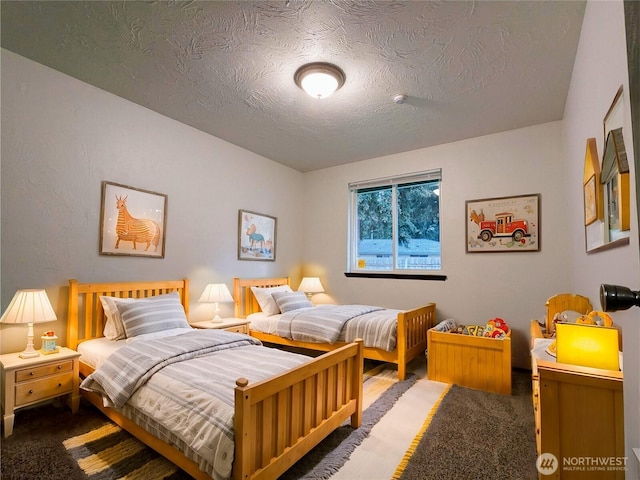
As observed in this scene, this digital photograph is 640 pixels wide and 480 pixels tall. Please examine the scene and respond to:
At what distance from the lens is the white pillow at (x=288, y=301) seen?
4.01 metres

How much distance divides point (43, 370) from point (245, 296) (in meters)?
2.16

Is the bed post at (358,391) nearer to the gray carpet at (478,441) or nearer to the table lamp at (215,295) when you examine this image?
the gray carpet at (478,441)

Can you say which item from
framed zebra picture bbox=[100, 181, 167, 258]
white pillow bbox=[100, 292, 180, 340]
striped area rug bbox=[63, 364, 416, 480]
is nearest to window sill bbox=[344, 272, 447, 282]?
striped area rug bbox=[63, 364, 416, 480]

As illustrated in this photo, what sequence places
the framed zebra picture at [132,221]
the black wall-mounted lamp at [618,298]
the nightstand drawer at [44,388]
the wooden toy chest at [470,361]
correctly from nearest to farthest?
1. the black wall-mounted lamp at [618,298]
2. the nightstand drawer at [44,388]
3. the wooden toy chest at [470,361]
4. the framed zebra picture at [132,221]

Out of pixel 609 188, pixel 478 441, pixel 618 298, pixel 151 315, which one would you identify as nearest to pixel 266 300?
pixel 151 315

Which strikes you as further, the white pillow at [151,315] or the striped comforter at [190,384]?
the white pillow at [151,315]

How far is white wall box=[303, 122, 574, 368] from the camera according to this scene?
3438mm

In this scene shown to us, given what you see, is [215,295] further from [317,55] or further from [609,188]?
[609,188]

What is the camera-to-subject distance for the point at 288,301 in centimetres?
407

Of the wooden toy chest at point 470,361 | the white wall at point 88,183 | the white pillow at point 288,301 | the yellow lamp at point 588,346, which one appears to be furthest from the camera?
the white pillow at point 288,301

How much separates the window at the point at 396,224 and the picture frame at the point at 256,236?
3.74ft

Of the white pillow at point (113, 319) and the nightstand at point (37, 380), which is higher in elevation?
the white pillow at point (113, 319)

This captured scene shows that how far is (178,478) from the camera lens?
1.71 meters

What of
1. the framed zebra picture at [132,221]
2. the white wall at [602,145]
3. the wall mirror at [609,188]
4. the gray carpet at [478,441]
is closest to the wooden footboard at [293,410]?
the gray carpet at [478,441]
